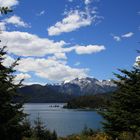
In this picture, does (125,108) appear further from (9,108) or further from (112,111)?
(9,108)

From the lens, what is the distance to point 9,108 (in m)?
18.2

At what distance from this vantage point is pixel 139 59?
1013 inches

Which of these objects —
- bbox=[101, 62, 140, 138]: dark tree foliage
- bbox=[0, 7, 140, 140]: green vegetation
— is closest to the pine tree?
bbox=[0, 7, 140, 140]: green vegetation

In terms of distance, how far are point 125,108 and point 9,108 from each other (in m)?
11.5

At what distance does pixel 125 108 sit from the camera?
89.9 ft

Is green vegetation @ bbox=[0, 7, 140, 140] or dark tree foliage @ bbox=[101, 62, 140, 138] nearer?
green vegetation @ bbox=[0, 7, 140, 140]

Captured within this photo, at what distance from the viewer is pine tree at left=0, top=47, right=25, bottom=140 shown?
1762 cm

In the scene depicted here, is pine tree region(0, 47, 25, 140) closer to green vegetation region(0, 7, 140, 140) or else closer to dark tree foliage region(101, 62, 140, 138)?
green vegetation region(0, 7, 140, 140)

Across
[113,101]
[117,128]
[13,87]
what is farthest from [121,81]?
[13,87]

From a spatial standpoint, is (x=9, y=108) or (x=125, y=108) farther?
(x=125, y=108)

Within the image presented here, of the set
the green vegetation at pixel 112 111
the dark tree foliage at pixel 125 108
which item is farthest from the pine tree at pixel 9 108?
the dark tree foliage at pixel 125 108

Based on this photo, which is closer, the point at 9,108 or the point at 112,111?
the point at 9,108

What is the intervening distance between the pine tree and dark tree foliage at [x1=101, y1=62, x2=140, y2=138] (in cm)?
935

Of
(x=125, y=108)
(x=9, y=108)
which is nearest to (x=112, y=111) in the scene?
(x=125, y=108)
